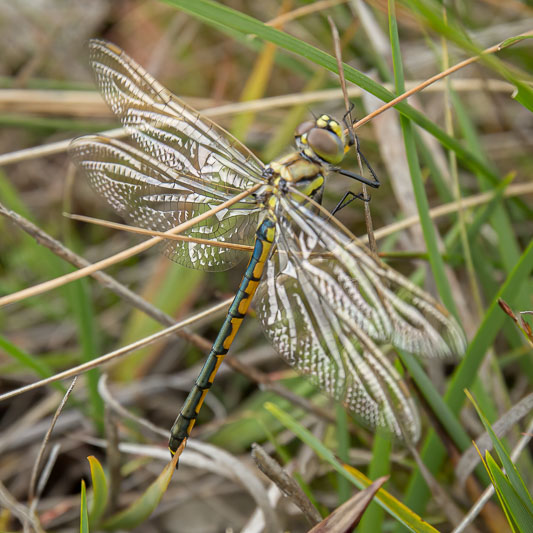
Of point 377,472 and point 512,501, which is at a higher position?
point 512,501

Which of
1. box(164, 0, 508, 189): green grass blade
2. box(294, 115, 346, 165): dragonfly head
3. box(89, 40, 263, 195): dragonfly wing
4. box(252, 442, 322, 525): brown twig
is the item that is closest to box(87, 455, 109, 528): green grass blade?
box(252, 442, 322, 525): brown twig

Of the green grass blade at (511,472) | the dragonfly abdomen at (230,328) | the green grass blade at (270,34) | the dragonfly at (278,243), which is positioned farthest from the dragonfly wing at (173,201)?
the green grass blade at (511,472)

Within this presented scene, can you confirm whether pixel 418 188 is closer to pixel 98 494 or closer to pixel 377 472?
pixel 377 472

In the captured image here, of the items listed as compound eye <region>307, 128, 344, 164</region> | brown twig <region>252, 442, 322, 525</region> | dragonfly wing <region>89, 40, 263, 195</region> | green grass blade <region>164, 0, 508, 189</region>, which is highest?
green grass blade <region>164, 0, 508, 189</region>

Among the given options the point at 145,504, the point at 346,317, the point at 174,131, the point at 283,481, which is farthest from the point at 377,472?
the point at 174,131

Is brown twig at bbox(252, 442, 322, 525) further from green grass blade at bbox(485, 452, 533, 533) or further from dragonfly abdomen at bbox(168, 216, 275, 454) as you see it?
green grass blade at bbox(485, 452, 533, 533)
